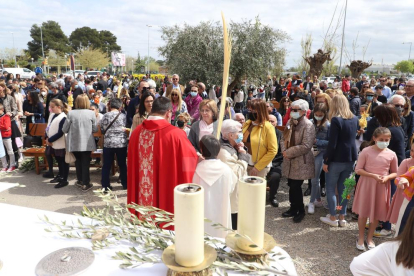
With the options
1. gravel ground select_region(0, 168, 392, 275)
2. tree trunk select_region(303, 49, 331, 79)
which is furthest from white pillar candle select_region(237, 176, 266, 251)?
tree trunk select_region(303, 49, 331, 79)

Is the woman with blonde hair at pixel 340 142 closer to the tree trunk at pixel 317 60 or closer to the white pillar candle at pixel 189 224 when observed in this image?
the white pillar candle at pixel 189 224

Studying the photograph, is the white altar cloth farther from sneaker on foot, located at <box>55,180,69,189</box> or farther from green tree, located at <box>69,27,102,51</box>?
green tree, located at <box>69,27,102,51</box>

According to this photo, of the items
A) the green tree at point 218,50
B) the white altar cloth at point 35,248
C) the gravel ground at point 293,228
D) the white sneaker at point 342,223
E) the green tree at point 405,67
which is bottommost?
the gravel ground at point 293,228

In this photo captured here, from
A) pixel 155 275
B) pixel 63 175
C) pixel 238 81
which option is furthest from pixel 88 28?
pixel 155 275

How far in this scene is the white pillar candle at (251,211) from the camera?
0.99 metres

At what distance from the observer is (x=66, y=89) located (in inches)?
435

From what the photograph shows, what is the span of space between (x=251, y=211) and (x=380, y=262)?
3.63 ft

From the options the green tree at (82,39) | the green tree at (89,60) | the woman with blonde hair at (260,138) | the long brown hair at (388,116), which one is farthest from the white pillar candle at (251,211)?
the green tree at (82,39)

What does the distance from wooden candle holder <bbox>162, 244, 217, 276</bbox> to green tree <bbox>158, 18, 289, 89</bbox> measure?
12207 millimetres

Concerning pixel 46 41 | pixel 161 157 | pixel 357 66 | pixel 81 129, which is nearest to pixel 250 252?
pixel 161 157

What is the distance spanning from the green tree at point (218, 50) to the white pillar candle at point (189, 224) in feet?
40.3

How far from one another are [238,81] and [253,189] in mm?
13016

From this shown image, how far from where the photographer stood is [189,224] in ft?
2.99

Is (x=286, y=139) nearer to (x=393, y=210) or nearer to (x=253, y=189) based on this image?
(x=393, y=210)
